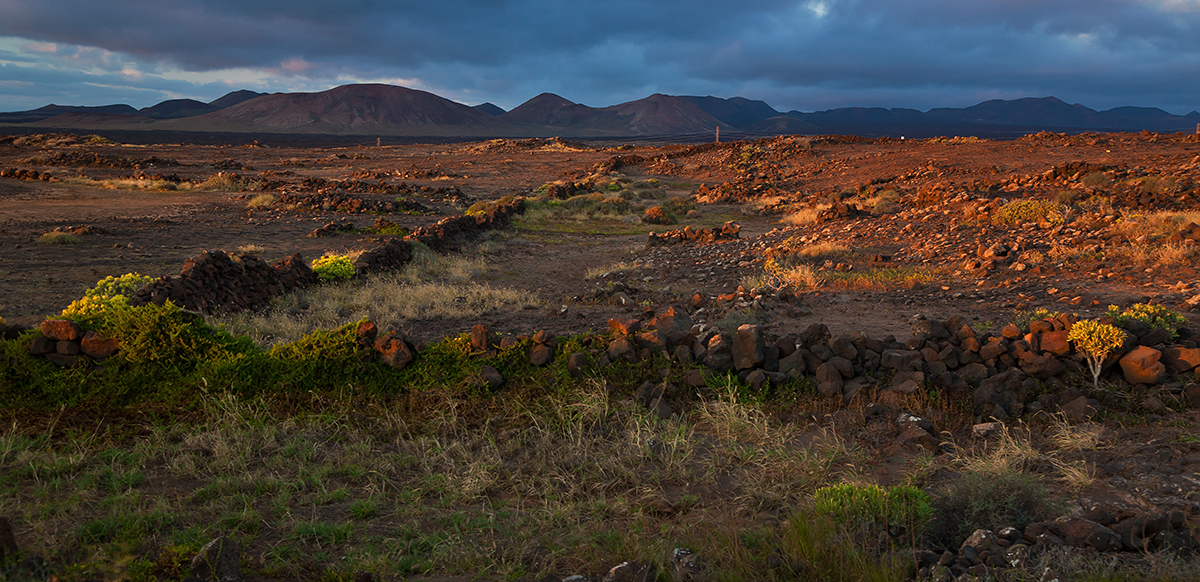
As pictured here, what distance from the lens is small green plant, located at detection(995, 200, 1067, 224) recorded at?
1263 centimetres

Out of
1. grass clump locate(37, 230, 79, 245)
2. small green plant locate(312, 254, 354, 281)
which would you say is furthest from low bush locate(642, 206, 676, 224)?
grass clump locate(37, 230, 79, 245)

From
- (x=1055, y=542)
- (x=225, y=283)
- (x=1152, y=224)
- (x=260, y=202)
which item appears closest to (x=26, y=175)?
(x=260, y=202)

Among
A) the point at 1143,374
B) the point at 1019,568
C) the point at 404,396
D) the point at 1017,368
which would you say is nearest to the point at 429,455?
the point at 404,396

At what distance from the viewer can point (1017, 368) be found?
5406 mm

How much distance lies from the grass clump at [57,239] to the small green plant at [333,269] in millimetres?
6633

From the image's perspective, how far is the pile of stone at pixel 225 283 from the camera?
7924 millimetres

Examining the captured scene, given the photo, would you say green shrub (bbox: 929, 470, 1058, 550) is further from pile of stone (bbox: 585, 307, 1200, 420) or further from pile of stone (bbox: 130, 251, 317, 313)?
pile of stone (bbox: 130, 251, 317, 313)

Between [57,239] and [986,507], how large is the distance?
16.7 meters

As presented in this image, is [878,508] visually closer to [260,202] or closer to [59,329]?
[59,329]

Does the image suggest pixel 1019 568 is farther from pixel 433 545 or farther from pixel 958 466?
pixel 433 545

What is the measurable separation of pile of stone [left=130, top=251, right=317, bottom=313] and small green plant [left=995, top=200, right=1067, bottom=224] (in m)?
13.1

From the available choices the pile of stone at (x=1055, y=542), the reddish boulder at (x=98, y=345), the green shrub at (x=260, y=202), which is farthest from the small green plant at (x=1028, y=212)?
the green shrub at (x=260, y=202)

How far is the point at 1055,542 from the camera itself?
9.46 feet

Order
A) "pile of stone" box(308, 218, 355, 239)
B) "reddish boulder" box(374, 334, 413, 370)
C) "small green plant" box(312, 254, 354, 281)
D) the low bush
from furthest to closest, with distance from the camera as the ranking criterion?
1. the low bush
2. "pile of stone" box(308, 218, 355, 239)
3. "small green plant" box(312, 254, 354, 281)
4. "reddish boulder" box(374, 334, 413, 370)
